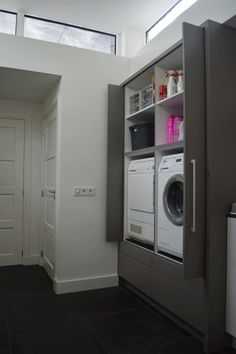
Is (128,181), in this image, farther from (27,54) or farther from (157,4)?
(157,4)

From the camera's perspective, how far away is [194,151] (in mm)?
1999

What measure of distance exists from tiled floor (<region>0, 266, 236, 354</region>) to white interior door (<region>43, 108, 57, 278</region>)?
51cm

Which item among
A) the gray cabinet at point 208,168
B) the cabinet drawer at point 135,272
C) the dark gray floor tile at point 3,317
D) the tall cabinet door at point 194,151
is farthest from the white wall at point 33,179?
the tall cabinet door at point 194,151

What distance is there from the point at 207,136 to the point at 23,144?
2.96 meters

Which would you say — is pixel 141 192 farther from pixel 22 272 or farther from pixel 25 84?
pixel 22 272

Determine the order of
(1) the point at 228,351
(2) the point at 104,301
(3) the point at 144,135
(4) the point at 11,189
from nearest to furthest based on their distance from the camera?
(1) the point at 228,351 → (2) the point at 104,301 → (3) the point at 144,135 → (4) the point at 11,189

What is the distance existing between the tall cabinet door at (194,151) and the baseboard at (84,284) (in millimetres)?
1528

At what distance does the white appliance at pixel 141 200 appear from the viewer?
2.73 m

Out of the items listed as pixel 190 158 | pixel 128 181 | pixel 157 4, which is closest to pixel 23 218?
pixel 128 181

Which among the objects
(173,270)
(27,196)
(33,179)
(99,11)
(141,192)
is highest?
(99,11)

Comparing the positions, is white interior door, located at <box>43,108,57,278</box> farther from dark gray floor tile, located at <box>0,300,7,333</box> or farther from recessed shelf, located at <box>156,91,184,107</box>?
recessed shelf, located at <box>156,91,184,107</box>

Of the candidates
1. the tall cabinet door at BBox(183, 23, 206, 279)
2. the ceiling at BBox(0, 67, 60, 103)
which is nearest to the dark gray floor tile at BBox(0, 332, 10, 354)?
the tall cabinet door at BBox(183, 23, 206, 279)

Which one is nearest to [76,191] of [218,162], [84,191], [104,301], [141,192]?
[84,191]

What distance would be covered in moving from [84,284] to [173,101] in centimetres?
212
